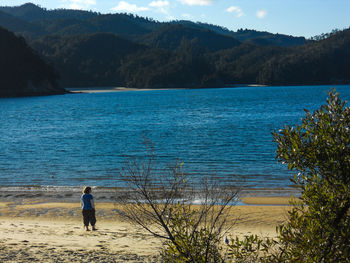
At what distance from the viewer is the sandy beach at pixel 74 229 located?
9445 mm

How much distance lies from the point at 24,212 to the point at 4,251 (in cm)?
613

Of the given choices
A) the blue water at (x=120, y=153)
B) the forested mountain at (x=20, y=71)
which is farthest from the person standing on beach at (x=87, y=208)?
the forested mountain at (x=20, y=71)

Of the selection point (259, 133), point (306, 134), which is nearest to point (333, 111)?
point (306, 134)

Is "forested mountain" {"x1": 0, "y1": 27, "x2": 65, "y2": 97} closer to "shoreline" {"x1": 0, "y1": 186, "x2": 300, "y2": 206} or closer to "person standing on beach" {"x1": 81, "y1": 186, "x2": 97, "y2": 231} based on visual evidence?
"shoreline" {"x1": 0, "y1": 186, "x2": 300, "y2": 206}

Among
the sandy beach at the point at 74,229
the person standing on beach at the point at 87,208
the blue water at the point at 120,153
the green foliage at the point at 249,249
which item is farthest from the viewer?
the blue water at the point at 120,153

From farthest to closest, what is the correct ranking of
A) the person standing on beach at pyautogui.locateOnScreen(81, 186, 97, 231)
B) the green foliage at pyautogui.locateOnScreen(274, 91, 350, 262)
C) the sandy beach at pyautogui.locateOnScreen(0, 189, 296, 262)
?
the person standing on beach at pyautogui.locateOnScreen(81, 186, 97, 231) → the sandy beach at pyautogui.locateOnScreen(0, 189, 296, 262) → the green foliage at pyautogui.locateOnScreen(274, 91, 350, 262)

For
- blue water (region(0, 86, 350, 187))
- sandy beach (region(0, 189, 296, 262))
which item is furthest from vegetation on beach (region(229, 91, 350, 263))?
blue water (region(0, 86, 350, 187))

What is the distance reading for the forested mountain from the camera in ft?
429

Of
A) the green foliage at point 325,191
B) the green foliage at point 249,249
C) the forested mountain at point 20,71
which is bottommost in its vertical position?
the green foliage at point 249,249

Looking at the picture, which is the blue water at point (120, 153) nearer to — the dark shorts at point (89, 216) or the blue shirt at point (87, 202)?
the blue shirt at point (87, 202)

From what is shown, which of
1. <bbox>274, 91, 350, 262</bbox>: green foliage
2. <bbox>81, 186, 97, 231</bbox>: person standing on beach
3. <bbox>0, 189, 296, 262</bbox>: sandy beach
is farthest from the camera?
<bbox>81, 186, 97, 231</bbox>: person standing on beach

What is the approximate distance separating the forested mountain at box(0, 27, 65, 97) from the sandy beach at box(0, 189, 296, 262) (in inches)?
4729

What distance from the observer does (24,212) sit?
611 inches

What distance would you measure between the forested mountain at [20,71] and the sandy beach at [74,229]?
12011 centimetres
